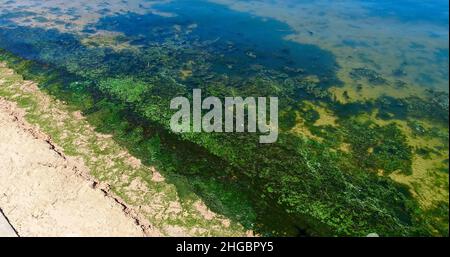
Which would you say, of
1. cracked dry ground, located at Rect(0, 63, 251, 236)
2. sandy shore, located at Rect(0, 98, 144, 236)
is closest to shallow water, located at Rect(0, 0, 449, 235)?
cracked dry ground, located at Rect(0, 63, 251, 236)

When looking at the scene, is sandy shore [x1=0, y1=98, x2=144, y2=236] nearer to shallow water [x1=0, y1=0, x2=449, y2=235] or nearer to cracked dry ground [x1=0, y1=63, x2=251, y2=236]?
cracked dry ground [x1=0, y1=63, x2=251, y2=236]

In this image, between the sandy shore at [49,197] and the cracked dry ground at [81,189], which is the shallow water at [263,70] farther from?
the sandy shore at [49,197]

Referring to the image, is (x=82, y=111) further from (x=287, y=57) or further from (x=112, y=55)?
(x=287, y=57)

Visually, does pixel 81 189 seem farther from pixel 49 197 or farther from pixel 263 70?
pixel 263 70

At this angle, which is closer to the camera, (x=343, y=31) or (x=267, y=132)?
(x=267, y=132)

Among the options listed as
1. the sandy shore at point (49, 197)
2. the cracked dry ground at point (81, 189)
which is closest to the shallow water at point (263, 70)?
the cracked dry ground at point (81, 189)

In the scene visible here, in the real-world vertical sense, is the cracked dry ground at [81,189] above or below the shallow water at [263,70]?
below

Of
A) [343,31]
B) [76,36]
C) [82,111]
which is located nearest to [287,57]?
[343,31]

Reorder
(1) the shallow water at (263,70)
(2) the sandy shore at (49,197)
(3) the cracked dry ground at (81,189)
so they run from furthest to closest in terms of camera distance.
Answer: (1) the shallow water at (263,70), (3) the cracked dry ground at (81,189), (2) the sandy shore at (49,197)
